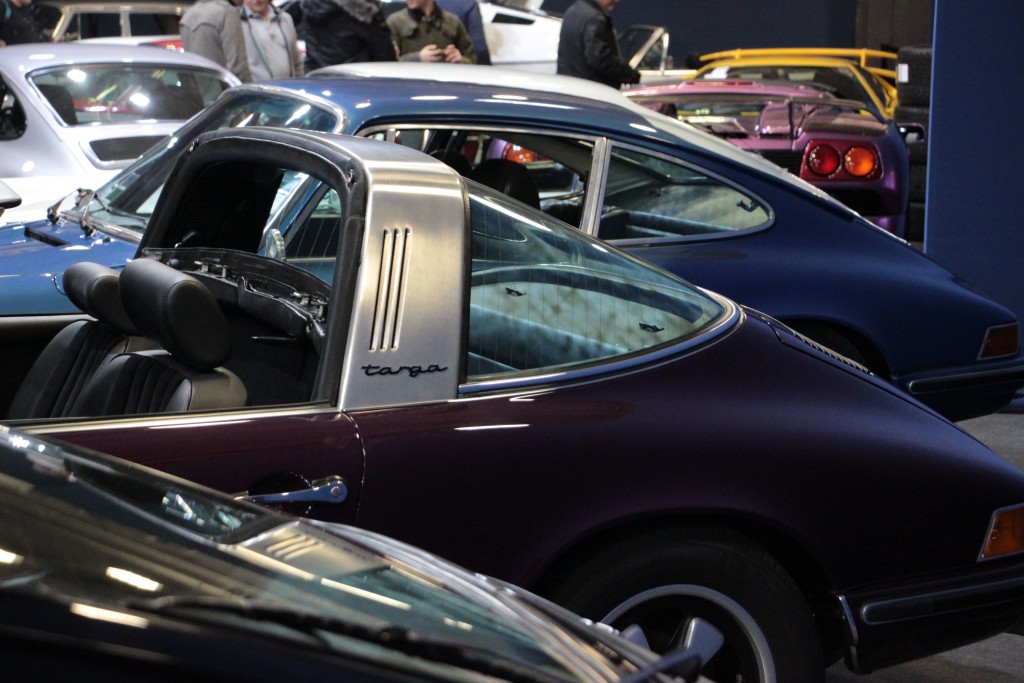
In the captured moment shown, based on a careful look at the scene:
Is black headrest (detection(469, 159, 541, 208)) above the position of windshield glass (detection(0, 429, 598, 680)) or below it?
below

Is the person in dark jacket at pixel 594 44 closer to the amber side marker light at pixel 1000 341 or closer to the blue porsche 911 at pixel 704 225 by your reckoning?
the blue porsche 911 at pixel 704 225

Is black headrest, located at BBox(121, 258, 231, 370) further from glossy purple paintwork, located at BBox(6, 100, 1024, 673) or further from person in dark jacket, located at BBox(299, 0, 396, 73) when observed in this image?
person in dark jacket, located at BBox(299, 0, 396, 73)

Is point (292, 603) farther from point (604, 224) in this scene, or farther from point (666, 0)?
point (666, 0)

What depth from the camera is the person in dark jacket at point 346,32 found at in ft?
29.0

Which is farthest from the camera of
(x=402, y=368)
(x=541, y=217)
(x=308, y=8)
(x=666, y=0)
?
(x=666, y=0)

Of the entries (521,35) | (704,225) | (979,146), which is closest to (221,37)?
(979,146)

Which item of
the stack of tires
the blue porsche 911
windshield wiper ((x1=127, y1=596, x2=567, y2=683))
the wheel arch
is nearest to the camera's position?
windshield wiper ((x1=127, y1=596, x2=567, y2=683))

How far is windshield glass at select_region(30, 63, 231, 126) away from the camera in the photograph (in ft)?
27.0

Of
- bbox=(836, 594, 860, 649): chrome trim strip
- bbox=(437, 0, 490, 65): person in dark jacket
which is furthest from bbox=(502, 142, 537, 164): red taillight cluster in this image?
bbox=(437, 0, 490, 65): person in dark jacket

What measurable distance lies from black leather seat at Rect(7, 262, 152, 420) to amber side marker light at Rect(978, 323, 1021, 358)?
3170mm

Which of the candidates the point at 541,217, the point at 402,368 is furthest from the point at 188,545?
the point at 541,217

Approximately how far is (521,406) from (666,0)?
21029 mm

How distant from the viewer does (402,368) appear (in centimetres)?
258

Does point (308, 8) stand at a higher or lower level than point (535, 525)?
higher
